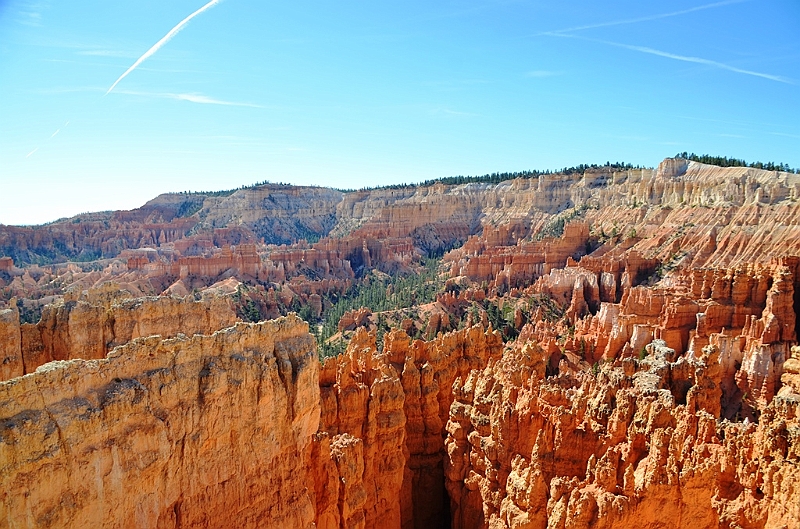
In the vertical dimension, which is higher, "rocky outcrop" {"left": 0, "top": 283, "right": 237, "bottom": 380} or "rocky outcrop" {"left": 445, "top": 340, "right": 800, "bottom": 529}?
"rocky outcrop" {"left": 0, "top": 283, "right": 237, "bottom": 380}

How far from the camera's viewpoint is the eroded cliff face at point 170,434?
26.6ft

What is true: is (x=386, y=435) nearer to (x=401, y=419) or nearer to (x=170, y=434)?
(x=401, y=419)

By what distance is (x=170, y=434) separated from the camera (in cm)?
992

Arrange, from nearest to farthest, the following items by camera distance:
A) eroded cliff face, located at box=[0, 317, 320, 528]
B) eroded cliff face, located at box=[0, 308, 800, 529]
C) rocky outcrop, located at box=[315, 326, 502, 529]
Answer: eroded cliff face, located at box=[0, 317, 320, 528]
eroded cliff face, located at box=[0, 308, 800, 529]
rocky outcrop, located at box=[315, 326, 502, 529]

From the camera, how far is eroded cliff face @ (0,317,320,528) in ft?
26.6

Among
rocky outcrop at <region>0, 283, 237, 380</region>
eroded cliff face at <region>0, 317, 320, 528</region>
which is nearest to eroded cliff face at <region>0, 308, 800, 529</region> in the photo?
eroded cliff face at <region>0, 317, 320, 528</region>

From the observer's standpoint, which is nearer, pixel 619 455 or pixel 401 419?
pixel 619 455

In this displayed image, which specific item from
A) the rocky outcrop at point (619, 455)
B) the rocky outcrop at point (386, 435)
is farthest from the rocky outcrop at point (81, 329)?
the rocky outcrop at point (619, 455)

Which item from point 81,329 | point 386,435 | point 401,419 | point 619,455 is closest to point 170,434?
point 81,329

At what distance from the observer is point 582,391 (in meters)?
16.0

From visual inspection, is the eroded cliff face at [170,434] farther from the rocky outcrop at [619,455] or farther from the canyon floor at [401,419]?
the rocky outcrop at [619,455]

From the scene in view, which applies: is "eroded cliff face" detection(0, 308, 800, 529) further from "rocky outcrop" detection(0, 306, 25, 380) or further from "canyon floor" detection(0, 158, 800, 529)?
"rocky outcrop" detection(0, 306, 25, 380)

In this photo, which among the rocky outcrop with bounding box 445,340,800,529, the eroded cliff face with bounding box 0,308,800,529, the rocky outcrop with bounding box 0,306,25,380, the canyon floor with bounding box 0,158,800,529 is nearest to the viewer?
the eroded cliff face with bounding box 0,308,800,529

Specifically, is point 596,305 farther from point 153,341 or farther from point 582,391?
point 153,341
